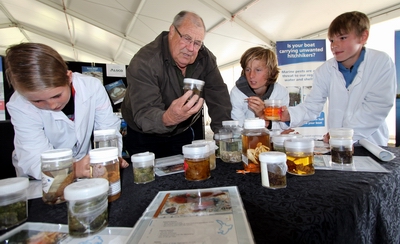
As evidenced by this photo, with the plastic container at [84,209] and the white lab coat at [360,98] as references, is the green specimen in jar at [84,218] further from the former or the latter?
the white lab coat at [360,98]

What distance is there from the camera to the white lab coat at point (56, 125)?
835mm

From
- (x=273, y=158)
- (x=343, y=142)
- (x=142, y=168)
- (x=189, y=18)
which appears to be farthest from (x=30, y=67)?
(x=343, y=142)

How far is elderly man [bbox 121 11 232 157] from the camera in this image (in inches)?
39.5

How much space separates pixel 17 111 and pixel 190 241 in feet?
3.15

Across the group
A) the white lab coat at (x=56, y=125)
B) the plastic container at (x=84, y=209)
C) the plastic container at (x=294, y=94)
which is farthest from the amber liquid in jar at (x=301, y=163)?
the plastic container at (x=294, y=94)

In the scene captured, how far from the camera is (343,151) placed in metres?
0.84

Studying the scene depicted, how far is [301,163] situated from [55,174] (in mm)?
817

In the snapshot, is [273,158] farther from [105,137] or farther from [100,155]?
[105,137]

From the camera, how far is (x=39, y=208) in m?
0.59

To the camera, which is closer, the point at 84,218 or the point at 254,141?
the point at 84,218

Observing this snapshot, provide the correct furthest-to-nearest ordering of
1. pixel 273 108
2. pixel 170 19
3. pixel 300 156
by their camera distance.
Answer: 1. pixel 170 19
2. pixel 273 108
3. pixel 300 156

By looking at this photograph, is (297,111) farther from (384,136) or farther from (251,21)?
(251,21)

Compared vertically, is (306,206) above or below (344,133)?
below

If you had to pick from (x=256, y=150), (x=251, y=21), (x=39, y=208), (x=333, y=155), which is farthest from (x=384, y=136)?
(x=251, y=21)
